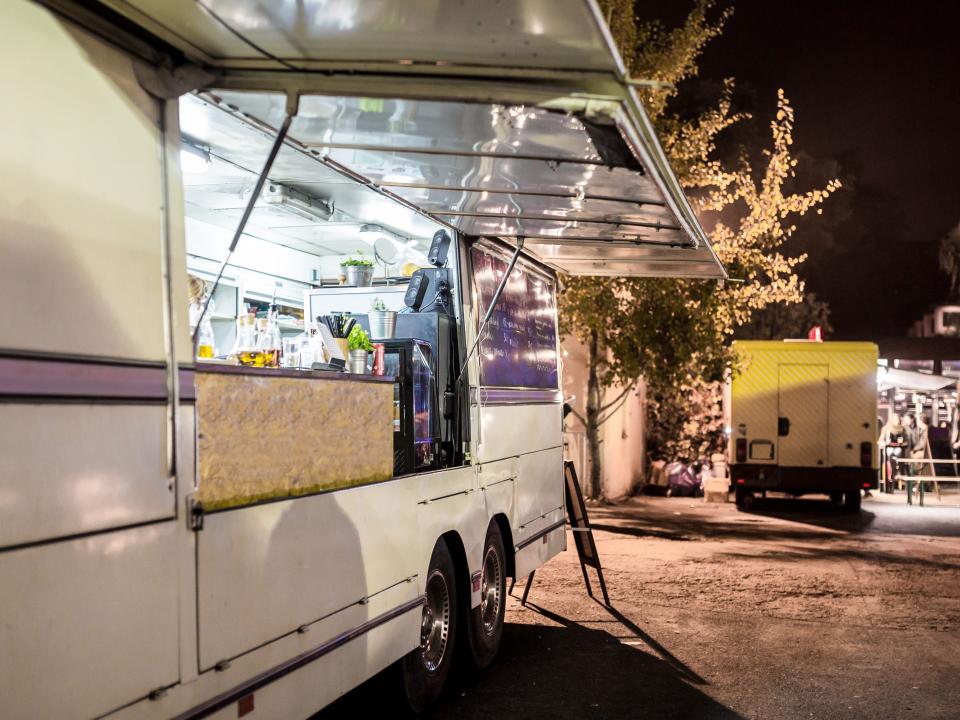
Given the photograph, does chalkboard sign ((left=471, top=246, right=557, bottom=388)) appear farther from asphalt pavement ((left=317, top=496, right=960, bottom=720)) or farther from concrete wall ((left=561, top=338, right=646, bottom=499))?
concrete wall ((left=561, top=338, right=646, bottom=499))

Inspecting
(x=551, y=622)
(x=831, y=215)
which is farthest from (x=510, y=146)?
(x=831, y=215)

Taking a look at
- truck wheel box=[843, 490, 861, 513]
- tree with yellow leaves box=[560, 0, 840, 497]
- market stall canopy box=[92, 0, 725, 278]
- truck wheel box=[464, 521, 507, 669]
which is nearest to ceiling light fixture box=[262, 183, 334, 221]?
market stall canopy box=[92, 0, 725, 278]

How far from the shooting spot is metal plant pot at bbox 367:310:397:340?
22.1 ft

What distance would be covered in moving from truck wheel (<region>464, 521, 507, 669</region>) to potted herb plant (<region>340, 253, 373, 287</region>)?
2.02 meters

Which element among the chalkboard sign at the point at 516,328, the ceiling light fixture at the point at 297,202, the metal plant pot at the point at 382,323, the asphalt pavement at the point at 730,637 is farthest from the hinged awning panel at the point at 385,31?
the asphalt pavement at the point at 730,637

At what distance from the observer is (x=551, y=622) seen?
9.20m

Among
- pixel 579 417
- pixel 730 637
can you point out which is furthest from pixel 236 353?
pixel 579 417

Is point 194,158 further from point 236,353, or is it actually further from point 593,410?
point 593,410

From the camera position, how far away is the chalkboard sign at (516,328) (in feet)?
25.9

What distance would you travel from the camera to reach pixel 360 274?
26.1ft

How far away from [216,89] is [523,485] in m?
5.08

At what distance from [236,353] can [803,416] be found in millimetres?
14970

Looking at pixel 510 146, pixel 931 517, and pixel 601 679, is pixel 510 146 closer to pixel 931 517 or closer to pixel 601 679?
pixel 601 679

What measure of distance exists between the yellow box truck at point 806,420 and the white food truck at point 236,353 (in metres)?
12.3
